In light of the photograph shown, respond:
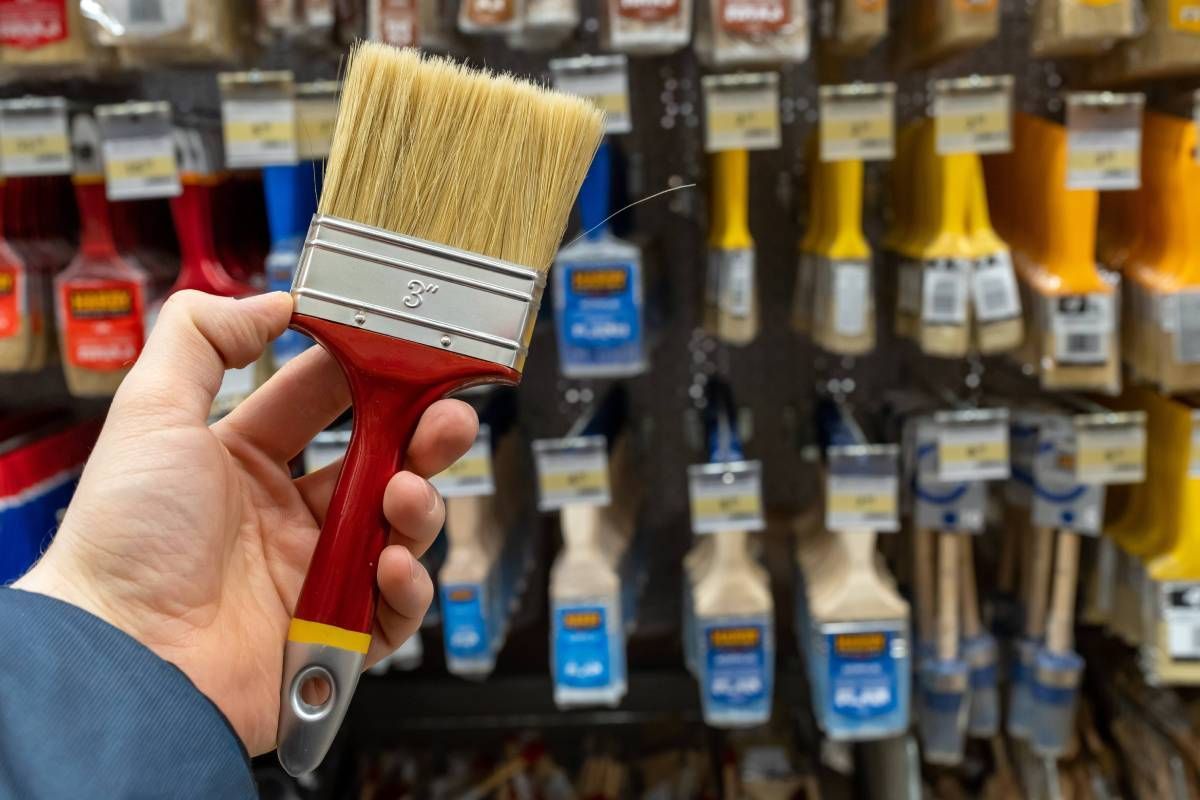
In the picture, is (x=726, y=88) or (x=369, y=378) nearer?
(x=369, y=378)

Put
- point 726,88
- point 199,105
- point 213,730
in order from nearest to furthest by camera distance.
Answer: point 213,730 < point 726,88 < point 199,105

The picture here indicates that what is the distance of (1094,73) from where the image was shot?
162 cm

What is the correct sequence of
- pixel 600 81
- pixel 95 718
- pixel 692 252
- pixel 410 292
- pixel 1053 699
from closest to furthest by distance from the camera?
pixel 95 718
pixel 410 292
pixel 600 81
pixel 1053 699
pixel 692 252

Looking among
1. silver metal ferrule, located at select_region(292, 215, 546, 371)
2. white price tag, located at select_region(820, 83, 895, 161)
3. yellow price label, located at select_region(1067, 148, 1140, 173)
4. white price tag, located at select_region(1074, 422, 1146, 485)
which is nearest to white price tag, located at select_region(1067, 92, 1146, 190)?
yellow price label, located at select_region(1067, 148, 1140, 173)

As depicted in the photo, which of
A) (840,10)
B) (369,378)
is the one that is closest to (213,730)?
(369,378)

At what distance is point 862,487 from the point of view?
4.68 ft

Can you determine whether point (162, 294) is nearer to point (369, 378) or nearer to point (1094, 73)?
point (369, 378)

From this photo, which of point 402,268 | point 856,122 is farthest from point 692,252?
point 402,268

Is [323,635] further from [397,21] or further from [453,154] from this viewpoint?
[397,21]

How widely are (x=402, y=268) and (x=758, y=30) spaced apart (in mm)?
808

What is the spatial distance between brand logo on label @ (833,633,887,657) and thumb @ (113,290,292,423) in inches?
37.6

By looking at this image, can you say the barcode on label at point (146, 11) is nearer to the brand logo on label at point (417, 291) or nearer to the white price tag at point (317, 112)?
the white price tag at point (317, 112)

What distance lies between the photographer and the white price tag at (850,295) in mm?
1419

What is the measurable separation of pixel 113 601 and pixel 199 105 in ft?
4.25
